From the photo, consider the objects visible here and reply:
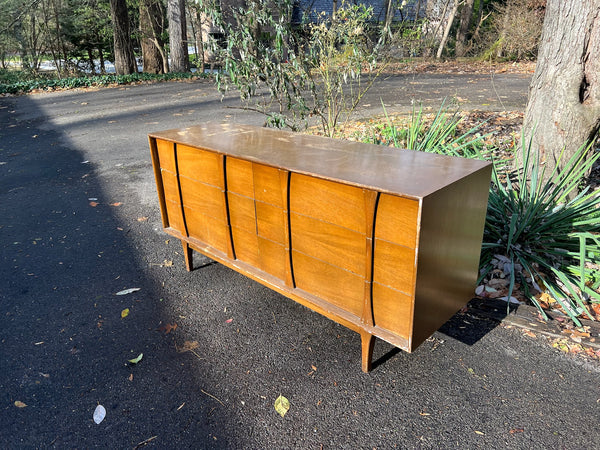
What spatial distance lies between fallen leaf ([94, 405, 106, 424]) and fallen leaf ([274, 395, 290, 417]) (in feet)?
2.85

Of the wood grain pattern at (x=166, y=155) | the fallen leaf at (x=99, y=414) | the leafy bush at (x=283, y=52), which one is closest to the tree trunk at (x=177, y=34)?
the leafy bush at (x=283, y=52)

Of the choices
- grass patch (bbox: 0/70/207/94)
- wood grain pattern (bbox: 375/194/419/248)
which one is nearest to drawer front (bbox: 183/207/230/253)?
wood grain pattern (bbox: 375/194/419/248)

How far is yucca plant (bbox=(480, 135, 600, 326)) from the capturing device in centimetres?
294

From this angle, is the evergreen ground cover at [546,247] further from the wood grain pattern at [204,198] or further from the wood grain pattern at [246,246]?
the wood grain pattern at [204,198]

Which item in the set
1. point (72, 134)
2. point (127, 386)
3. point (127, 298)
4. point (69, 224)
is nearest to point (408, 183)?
point (127, 386)

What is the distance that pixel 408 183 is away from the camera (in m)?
1.97

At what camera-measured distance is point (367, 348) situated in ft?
7.56

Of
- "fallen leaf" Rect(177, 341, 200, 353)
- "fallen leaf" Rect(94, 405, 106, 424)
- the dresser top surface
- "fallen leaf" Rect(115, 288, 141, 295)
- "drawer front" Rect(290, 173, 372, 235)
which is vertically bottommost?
"fallen leaf" Rect(94, 405, 106, 424)

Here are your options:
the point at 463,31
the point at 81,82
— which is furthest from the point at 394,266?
the point at 463,31

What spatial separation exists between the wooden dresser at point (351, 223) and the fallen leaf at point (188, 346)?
55 cm

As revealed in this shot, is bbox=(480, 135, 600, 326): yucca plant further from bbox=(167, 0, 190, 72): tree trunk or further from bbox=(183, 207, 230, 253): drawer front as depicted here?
bbox=(167, 0, 190, 72): tree trunk

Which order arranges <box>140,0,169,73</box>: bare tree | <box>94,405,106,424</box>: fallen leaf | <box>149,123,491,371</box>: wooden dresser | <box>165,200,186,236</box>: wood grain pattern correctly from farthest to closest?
<box>140,0,169,73</box>: bare tree, <box>165,200,186,236</box>: wood grain pattern, <box>94,405,106,424</box>: fallen leaf, <box>149,123,491,371</box>: wooden dresser

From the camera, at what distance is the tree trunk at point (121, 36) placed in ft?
50.2

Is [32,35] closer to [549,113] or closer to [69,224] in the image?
[69,224]
